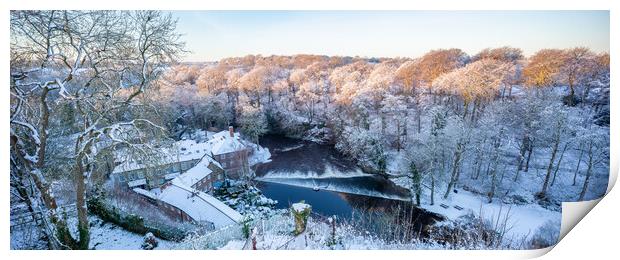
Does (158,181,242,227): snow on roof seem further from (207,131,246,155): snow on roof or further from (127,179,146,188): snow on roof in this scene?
(207,131,246,155): snow on roof

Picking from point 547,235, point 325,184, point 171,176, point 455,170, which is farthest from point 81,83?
point 547,235

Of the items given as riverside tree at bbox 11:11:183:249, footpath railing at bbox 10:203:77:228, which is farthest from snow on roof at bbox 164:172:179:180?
footpath railing at bbox 10:203:77:228

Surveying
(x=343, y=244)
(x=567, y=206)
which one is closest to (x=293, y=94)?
(x=343, y=244)

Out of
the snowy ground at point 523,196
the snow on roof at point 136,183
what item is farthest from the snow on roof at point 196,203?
the snowy ground at point 523,196

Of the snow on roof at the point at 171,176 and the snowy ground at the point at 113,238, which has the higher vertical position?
the snow on roof at the point at 171,176

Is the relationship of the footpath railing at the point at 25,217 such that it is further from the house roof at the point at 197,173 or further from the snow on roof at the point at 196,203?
the house roof at the point at 197,173
